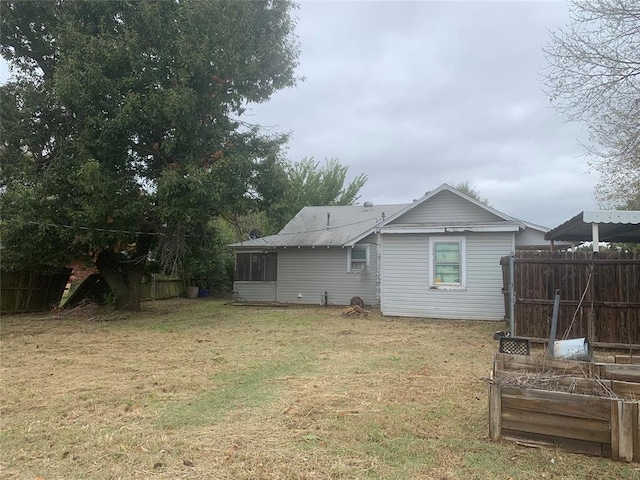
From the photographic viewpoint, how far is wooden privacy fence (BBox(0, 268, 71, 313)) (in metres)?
14.1

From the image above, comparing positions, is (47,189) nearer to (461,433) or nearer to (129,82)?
(129,82)

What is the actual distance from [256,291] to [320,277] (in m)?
3.25

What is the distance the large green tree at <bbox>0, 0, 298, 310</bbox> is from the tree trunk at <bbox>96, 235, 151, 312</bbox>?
65cm

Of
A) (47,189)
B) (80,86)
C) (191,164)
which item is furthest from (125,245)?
(80,86)

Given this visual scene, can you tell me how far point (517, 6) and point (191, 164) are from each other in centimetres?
888

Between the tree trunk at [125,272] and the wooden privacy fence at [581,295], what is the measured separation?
11.5 m

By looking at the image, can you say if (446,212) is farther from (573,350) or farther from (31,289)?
(31,289)

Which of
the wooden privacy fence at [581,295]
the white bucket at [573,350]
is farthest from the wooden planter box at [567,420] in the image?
the wooden privacy fence at [581,295]

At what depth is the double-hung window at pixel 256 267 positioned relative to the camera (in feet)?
64.6

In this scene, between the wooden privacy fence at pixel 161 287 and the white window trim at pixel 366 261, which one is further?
the wooden privacy fence at pixel 161 287

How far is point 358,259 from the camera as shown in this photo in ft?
58.9

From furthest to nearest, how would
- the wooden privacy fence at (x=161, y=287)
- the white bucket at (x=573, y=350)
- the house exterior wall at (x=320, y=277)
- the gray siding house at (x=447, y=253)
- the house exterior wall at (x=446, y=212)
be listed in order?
1. the wooden privacy fence at (x=161, y=287)
2. the house exterior wall at (x=320, y=277)
3. the house exterior wall at (x=446, y=212)
4. the gray siding house at (x=447, y=253)
5. the white bucket at (x=573, y=350)

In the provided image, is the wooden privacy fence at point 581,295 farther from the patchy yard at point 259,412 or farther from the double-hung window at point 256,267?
the double-hung window at point 256,267

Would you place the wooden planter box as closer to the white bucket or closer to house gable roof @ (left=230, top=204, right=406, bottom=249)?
the white bucket
